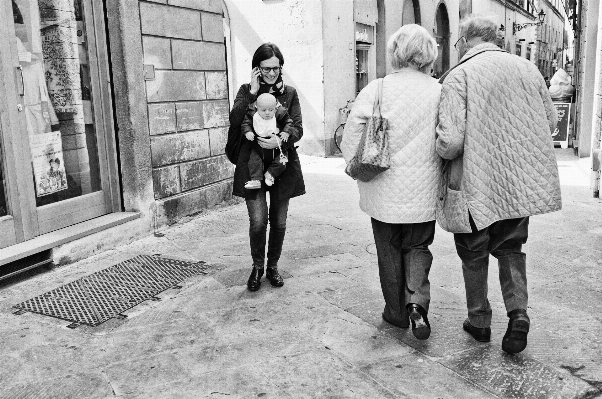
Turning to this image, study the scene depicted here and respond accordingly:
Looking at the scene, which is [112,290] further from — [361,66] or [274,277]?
[361,66]

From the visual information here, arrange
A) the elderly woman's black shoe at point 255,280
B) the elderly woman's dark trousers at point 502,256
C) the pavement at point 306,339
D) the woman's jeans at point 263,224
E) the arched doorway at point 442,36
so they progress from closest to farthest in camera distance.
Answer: the pavement at point 306,339 → the elderly woman's dark trousers at point 502,256 → the woman's jeans at point 263,224 → the elderly woman's black shoe at point 255,280 → the arched doorway at point 442,36

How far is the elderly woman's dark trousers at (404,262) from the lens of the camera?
10.8 ft

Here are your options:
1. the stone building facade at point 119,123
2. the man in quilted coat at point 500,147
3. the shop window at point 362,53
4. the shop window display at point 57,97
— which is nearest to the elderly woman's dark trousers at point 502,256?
the man in quilted coat at point 500,147

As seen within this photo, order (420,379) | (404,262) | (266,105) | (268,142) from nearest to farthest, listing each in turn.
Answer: (420,379)
(404,262)
(266,105)
(268,142)

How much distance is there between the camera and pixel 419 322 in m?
3.19

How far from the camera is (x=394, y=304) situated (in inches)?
138

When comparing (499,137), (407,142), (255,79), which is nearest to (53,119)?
(255,79)

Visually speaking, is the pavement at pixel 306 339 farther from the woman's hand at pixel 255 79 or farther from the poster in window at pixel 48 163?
the woman's hand at pixel 255 79

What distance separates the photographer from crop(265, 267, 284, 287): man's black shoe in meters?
4.37

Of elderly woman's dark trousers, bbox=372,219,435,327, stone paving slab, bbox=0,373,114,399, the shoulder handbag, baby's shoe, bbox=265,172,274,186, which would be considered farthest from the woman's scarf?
stone paving slab, bbox=0,373,114,399

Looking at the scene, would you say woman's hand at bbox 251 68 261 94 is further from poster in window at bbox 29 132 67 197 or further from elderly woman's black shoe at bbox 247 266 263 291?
poster in window at bbox 29 132 67 197

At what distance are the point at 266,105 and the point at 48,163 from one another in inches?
98.5

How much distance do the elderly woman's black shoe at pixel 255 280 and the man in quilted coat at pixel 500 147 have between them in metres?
1.69

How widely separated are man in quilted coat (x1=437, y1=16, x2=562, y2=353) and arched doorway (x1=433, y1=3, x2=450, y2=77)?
17512 mm
